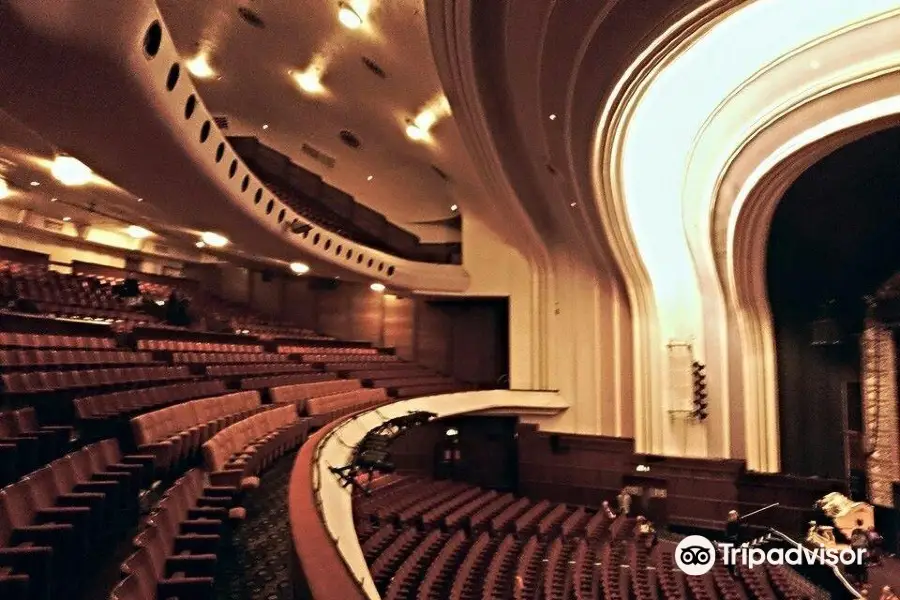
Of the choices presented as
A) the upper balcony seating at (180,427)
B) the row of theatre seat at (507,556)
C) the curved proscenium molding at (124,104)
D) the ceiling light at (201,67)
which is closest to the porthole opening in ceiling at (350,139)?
the ceiling light at (201,67)

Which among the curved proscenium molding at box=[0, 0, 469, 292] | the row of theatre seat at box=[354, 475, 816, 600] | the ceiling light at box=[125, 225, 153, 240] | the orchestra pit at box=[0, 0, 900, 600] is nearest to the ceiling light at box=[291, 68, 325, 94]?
the orchestra pit at box=[0, 0, 900, 600]

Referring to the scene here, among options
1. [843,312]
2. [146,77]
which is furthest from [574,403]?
[146,77]

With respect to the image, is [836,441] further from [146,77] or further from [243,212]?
[146,77]

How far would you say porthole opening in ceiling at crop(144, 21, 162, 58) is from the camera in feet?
4.15

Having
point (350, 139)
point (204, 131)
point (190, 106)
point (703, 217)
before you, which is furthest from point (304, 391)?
point (350, 139)

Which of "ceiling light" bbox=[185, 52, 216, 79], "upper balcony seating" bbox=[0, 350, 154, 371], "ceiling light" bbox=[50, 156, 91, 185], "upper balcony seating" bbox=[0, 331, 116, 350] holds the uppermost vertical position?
"ceiling light" bbox=[185, 52, 216, 79]

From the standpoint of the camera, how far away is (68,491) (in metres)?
0.96

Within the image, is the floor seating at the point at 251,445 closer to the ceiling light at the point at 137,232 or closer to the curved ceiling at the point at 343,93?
the curved ceiling at the point at 343,93

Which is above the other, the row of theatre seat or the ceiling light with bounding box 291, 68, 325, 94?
the ceiling light with bounding box 291, 68, 325, 94

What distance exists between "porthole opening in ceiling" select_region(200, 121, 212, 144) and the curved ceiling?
74 centimetres

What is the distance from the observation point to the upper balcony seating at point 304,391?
236 centimetres

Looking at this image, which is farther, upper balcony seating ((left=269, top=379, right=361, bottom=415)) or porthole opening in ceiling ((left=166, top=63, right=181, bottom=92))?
upper balcony seating ((left=269, top=379, right=361, bottom=415))

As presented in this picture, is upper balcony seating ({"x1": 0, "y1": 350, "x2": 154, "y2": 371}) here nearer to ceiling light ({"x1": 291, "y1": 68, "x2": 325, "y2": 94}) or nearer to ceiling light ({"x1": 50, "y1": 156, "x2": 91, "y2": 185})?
ceiling light ({"x1": 50, "y1": 156, "x2": 91, "y2": 185})

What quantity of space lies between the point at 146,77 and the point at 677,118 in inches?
69.2
